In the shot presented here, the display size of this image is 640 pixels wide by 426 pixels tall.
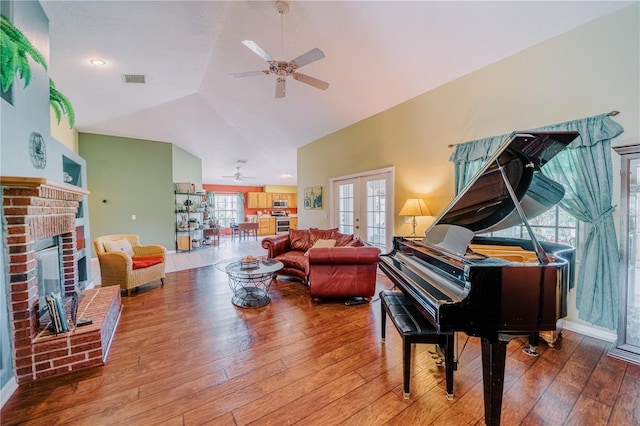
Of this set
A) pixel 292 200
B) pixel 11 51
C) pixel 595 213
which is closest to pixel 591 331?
pixel 595 213

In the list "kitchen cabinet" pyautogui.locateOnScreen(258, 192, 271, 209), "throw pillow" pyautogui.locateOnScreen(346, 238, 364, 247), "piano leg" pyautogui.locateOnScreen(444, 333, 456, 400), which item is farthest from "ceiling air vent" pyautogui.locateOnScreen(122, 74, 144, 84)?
"kitchen cabinet" pyautogui.locateOnScreen(258, 192, 271, 209)

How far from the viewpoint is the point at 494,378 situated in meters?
1.36

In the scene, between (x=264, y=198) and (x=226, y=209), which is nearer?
(x=226, y=209)

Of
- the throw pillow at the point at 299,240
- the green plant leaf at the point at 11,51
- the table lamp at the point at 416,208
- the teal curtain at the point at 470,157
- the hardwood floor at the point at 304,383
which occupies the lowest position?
the hardwood floor at the point at 304,383

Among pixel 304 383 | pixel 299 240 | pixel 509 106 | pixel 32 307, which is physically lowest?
pixel 304 383

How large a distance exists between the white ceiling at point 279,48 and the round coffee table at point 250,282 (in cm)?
317

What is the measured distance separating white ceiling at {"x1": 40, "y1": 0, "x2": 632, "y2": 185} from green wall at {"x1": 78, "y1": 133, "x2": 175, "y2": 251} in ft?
2.37

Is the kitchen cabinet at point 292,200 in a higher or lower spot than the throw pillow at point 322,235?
higher

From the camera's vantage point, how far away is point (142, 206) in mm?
6539

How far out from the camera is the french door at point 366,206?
458 cm

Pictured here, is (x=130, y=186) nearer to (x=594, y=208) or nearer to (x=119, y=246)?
(x=119, y=246)

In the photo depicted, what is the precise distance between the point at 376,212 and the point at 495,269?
11.5ft

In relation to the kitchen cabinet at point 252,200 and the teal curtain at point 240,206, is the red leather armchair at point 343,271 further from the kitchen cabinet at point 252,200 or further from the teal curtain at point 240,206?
the teal curtain at point 240,206

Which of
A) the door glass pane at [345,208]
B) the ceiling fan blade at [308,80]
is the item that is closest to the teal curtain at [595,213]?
the ceiling fan blade at [308,80]
